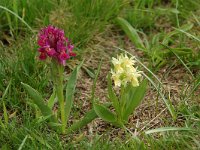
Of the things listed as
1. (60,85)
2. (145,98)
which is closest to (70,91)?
(60,85)

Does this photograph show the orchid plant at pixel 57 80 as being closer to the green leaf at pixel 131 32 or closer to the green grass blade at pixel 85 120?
the green grass blade at pixel 85 120

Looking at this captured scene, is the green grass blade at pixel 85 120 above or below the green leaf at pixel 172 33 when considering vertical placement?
below

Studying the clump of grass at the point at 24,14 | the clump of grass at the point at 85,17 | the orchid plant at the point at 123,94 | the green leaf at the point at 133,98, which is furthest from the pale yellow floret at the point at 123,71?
the clump of grass at the point at 24,14

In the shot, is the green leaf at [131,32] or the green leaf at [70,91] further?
the green leaf at [131,32]

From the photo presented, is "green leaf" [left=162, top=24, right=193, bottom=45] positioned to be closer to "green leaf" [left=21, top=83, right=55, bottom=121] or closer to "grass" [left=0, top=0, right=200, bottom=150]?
"grass" [left=0, top=0, right=200, bottom=150]

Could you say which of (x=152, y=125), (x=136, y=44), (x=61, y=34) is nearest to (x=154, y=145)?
(x=152, y=125)

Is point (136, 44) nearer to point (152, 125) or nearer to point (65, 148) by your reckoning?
point (152, 125)
